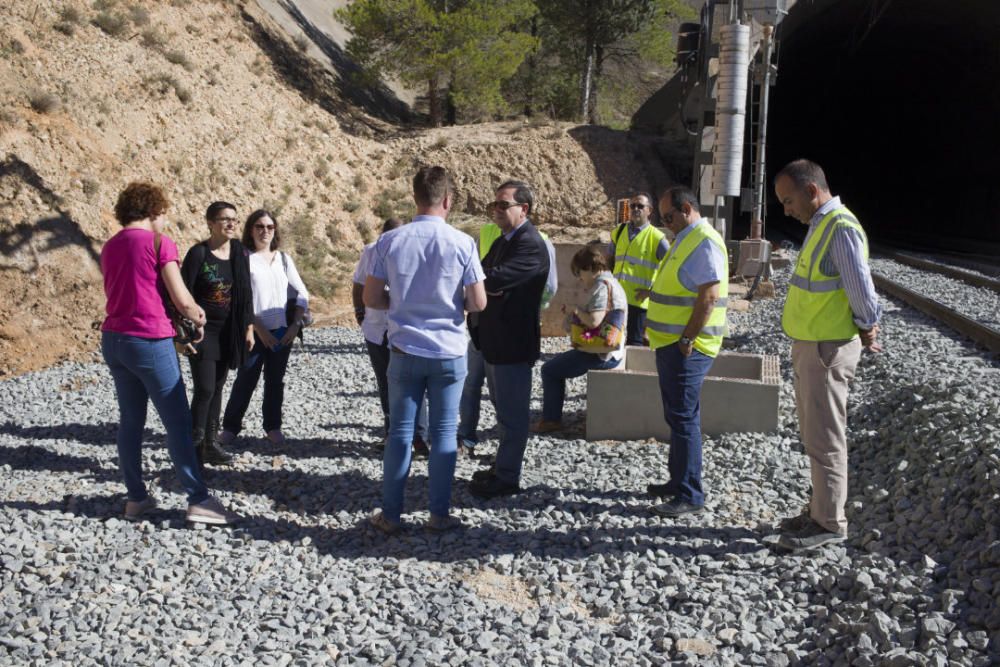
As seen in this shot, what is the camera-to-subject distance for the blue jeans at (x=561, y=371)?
24.0 feet

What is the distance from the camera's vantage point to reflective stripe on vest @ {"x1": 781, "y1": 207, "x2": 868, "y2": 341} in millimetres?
4465

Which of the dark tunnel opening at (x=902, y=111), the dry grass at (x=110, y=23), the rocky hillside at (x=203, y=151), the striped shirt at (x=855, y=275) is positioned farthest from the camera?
the dark tunnel opening at (x=902, y=111)

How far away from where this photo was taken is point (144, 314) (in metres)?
4.79

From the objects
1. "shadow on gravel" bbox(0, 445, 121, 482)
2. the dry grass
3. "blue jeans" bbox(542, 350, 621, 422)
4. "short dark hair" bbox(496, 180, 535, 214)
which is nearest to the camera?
"short dark hair" bbox(496, 180, 535, 214)

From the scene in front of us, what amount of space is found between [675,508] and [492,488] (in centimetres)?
124

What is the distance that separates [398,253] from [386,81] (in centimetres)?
3051

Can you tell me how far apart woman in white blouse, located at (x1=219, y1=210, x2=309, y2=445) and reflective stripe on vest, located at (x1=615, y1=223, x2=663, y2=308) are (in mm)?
3064

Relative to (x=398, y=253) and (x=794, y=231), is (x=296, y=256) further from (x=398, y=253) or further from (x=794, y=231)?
(x=794, y=231)

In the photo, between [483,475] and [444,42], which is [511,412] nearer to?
[483,475]

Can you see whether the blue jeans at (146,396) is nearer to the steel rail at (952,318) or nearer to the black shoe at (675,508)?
the black shoe at (675,508)

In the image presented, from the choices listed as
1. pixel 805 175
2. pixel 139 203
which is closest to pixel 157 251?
pixel 139 203

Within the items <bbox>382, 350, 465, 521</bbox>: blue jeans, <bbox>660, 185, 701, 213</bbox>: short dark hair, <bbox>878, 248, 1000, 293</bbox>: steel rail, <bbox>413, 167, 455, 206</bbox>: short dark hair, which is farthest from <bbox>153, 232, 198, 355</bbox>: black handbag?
<bbox>878, 248, 1000, 293</bbox>: steel rail

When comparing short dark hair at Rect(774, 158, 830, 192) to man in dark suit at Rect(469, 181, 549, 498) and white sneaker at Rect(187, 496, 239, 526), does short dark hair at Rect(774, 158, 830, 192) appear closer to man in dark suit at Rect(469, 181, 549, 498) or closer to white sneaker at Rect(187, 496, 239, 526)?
man in dark suit at Rect(469, 181, 549, 498)

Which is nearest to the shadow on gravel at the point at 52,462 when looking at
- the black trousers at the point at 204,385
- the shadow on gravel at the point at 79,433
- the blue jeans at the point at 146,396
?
the shadow on gravel at the point at 79,433
